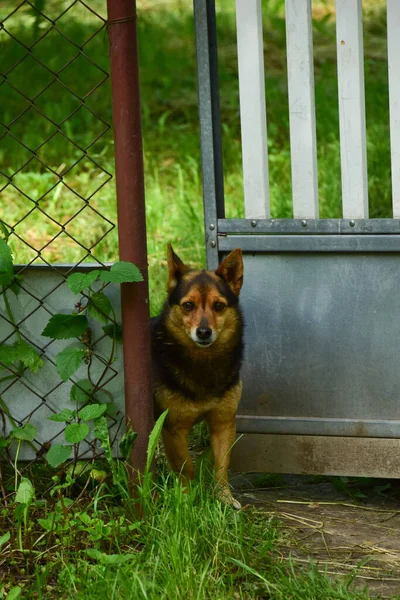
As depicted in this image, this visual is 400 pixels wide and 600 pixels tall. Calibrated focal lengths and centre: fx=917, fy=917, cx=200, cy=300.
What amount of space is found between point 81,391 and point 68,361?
8.6 inches

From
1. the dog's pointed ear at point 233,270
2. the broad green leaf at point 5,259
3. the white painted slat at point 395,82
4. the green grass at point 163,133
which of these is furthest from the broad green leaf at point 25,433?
the green grass at point 163,133

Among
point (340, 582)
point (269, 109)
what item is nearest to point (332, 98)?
point (269, 109)

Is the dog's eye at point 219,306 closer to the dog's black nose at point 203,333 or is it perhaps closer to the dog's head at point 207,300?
the dog's head at point 207,300

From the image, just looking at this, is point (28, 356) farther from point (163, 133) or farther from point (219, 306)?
point (163, 133)

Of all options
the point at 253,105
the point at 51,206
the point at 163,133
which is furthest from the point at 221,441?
the point at 163,133

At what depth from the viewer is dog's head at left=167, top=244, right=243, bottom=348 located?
394cm

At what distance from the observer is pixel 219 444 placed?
413 centimetres

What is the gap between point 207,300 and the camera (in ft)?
13.1

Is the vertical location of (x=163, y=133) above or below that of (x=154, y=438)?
above

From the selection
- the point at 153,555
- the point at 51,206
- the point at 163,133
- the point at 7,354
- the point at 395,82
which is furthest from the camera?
the point at 163,133

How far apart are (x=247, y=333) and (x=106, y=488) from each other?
1.08 meters

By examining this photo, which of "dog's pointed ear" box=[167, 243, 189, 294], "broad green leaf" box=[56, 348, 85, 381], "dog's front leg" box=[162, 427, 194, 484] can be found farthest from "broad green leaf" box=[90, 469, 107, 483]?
"dog's pointed ear" box=[167, 243, 189, 294]

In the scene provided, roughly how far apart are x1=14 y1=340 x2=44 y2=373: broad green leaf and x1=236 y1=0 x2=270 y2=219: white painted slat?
1.19 meters

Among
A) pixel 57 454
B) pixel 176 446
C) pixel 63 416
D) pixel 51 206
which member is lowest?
pixel 176 446
